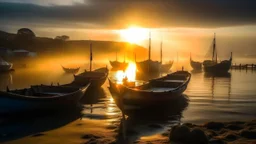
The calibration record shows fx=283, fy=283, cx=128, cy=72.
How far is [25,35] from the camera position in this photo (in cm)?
14788

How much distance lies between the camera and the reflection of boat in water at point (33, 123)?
53.8 ft

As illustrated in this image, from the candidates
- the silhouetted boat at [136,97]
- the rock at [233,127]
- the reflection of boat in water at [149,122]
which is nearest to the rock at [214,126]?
the rock at [233,127]

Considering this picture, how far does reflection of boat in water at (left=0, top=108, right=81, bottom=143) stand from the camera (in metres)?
16.4

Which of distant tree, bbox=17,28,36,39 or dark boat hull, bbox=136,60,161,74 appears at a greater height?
distant tree, bbox=17,28,36,39

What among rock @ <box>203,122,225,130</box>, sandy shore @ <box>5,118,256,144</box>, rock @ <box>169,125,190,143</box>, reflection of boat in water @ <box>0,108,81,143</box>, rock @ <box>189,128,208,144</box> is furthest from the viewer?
rock @ <box>203,122,225,130</box>

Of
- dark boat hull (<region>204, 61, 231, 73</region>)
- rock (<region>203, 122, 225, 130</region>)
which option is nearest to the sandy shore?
rock (<region>203, 122, 225, 130</region>)

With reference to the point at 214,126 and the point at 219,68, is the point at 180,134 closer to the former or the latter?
the point at 214,126

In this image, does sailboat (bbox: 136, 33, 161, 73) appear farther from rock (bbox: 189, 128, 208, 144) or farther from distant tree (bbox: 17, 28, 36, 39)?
distant tree (bbox: 17, 28, 36, 39)

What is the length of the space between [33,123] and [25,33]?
141 m

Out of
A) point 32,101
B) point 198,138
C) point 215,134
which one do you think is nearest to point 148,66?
point 32,101

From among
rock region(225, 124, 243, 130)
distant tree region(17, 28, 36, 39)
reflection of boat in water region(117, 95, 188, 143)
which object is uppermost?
distant tree region(17, 28, 36, 39)

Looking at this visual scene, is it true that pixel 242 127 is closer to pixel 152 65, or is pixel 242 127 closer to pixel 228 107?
→ pixel 228 107

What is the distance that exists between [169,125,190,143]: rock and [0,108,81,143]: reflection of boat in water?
7.64 metres

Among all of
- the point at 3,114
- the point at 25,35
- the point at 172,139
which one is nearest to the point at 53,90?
the point at 3,114
